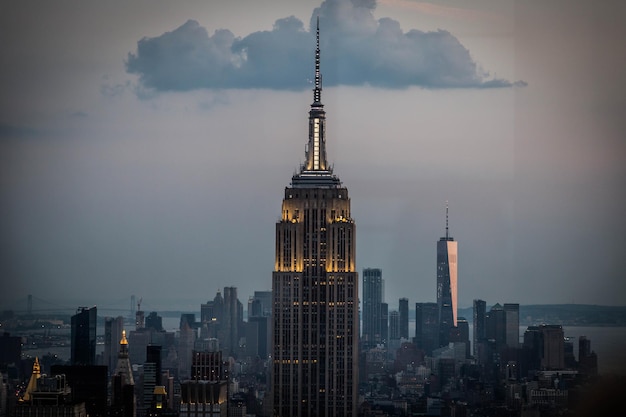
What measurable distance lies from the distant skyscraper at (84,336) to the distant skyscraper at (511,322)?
264 cm

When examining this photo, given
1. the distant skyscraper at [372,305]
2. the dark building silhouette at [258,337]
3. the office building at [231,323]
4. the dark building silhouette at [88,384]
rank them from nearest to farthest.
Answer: the dark building silhouette at [88,384]
the office building at [231,323]
the distant skyscraper at [372,305]
the dark building silhouette at [258,337]

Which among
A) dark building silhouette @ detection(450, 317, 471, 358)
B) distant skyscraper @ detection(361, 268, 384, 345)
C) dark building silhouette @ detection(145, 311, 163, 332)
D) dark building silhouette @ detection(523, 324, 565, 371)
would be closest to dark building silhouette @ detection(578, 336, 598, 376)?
dark building silhouette @ detection(523, 324, 565, 371)

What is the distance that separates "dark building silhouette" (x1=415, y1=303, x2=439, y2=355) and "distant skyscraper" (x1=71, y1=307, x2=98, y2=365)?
2.17 m

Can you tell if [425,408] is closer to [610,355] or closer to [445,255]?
[445,255]

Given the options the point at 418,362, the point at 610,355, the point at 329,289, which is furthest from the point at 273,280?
the point at 610,355

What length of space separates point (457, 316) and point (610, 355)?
2.42 meters

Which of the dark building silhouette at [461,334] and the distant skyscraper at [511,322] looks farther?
the dark building silhouette at [461,334]

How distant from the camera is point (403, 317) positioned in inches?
474

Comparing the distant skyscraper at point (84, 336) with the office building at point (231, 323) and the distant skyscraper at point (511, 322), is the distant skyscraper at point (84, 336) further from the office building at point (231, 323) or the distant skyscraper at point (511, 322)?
the distant skyscraper at point (511, 322)

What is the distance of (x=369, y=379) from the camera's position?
1291cm

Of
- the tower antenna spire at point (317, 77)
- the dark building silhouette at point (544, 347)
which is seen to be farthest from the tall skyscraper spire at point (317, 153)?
the dark building silhouette at point (544, 347)

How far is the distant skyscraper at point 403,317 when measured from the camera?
466 inches

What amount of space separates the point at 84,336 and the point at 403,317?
2189mm

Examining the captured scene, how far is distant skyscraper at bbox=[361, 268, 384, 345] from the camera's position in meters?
12.1
